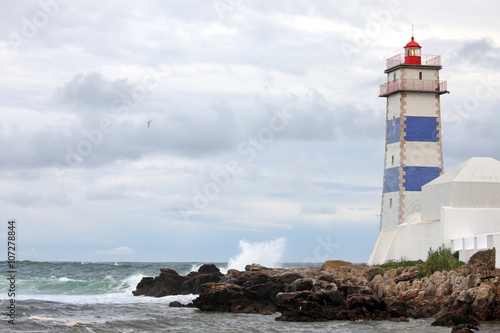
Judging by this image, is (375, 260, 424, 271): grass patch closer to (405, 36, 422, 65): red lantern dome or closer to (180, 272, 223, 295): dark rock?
(180, 272, 223, 295): dark rock

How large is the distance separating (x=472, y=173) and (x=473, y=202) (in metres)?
1.08

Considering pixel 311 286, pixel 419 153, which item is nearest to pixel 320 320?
pixel 311 286

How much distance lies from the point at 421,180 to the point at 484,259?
265 inches

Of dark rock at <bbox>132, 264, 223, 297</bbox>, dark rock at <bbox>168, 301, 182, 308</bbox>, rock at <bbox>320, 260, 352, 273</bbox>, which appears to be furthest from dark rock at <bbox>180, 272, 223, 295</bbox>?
dark rock at <bbox>168, 301, 182, 308</bbox>

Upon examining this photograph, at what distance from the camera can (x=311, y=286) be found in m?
20.6

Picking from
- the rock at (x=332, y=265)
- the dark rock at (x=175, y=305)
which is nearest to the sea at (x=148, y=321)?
the dark rock at (x=175, y=305)

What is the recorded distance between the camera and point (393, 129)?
94.9ft

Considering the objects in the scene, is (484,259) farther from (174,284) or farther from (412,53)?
(174,284)

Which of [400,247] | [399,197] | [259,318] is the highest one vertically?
[399,197]

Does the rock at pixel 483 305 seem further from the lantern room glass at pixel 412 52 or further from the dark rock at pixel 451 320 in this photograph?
the lantern room glass at pixel 412 52

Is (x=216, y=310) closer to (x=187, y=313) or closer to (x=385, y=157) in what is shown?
(x=187, y=313)

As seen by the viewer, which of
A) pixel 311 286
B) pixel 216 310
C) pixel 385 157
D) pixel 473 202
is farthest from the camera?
pixel 385 157

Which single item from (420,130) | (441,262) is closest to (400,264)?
(441,262)

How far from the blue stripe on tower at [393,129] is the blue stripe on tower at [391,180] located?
1.08 metres
